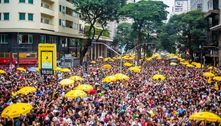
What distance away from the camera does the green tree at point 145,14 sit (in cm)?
7025

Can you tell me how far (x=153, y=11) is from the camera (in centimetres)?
7075

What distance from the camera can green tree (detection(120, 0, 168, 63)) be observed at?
70250 mm

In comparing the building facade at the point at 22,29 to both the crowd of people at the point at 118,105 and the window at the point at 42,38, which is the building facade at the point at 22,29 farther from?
the crowd of people at the point at 118,105

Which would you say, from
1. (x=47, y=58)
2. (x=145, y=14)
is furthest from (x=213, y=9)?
(x=47, y=58)

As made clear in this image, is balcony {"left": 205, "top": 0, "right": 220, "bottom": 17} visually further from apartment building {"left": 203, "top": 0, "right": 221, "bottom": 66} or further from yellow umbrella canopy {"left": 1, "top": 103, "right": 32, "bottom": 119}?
yellow umbrella canopy {"left": 1, "top": 103, "right": 32, "bottom": 119}

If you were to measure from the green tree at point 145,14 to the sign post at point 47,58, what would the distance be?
38.7m

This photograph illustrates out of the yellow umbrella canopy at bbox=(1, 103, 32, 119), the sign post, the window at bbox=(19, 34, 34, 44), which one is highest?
the window at bbox=(19, 34, 34, 44)

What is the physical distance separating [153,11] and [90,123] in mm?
55036

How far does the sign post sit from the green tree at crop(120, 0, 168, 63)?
38655mm

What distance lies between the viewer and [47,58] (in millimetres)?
29875

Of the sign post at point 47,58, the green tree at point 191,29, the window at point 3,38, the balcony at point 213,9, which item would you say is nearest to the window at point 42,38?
the window at point 3,38

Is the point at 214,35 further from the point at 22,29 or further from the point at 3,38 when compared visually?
the point at 3,38

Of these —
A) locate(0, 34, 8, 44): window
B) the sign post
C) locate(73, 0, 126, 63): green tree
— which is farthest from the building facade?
the sign post

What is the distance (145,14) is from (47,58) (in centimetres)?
4269
